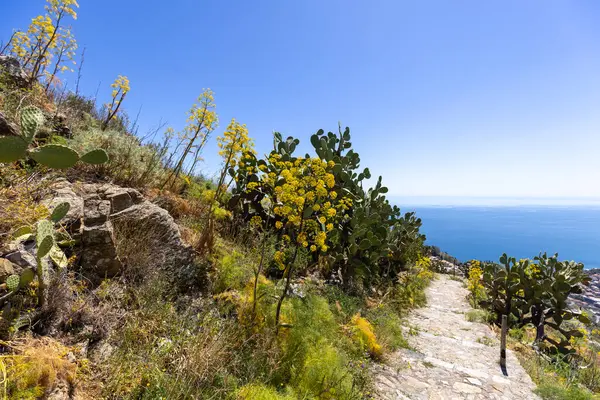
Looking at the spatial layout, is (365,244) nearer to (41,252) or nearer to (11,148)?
(41,252)

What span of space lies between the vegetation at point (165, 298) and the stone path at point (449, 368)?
1.12 ft

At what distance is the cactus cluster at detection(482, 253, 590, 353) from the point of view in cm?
739

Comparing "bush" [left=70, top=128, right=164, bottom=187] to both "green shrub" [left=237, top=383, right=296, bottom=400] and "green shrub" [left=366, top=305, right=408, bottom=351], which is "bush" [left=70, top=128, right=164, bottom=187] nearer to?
"green shrub" [left=237, top=383, right=296, bottom=400]

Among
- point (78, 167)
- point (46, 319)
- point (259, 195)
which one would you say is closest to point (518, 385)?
point (259, 195)

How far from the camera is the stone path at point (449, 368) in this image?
11.9ft

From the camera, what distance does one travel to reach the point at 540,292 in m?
7.66

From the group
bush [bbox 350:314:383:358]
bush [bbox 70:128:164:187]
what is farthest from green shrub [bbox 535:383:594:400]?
bush [bbox 70:128:164:187]

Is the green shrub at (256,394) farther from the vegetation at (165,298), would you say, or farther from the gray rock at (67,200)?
the gray rock at (67,200)

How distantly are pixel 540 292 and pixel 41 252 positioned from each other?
35.2 ft

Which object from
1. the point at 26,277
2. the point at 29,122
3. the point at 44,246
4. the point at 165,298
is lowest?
the point at 165,298

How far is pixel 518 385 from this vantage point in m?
4.08

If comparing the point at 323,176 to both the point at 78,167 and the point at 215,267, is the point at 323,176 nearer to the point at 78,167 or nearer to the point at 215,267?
the point at 215,267

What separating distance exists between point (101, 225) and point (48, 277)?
93 centimetres

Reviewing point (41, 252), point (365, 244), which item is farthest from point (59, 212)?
point (365, 244)
